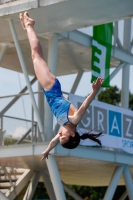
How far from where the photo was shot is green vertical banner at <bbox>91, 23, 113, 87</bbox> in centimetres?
2375

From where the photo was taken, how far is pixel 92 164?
76.7ft

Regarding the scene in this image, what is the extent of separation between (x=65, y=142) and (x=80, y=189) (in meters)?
38.8

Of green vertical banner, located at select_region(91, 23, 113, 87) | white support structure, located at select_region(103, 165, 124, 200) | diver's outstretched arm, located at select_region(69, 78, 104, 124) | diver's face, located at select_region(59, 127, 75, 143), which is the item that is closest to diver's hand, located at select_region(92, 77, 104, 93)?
diver's outstretched arm, located at select_region(69, 78, 104, 124)

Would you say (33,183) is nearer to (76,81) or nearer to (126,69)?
(76,81)

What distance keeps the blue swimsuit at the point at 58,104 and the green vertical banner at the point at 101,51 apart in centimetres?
1244

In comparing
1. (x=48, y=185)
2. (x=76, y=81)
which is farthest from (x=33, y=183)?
(x=76, y=81)

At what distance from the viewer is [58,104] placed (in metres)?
11.0

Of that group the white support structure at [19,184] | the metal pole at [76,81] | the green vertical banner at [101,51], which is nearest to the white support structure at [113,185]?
the green vertical banner at [101,51]

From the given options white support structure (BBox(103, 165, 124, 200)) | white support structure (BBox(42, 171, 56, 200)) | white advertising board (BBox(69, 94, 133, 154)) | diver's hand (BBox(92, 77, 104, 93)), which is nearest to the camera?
diver's hand (BBox(92, 77, 104, 93))

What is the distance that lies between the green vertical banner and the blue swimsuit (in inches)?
490

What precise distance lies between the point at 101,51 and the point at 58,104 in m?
13.1

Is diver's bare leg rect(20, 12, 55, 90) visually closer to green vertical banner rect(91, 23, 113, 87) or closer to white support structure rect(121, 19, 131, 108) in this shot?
green vertical banner rect(91, 23, 113, 87)

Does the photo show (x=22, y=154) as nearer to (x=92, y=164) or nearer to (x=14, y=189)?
(x=92, y=164)

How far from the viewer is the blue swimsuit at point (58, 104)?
1086cm
